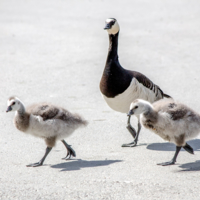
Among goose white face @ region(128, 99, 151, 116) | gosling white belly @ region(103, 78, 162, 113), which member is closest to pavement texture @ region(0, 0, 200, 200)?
gosling white belly @ region(103, 78, 162, 113)

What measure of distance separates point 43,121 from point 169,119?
1.64 m

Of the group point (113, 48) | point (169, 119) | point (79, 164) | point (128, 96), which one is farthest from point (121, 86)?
point (79, 164)

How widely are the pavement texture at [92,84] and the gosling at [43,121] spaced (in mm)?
392

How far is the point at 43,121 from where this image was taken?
5.55m

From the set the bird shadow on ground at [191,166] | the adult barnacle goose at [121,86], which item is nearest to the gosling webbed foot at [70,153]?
the adult barnacle goose at [121,86]

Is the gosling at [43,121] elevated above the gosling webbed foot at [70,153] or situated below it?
above

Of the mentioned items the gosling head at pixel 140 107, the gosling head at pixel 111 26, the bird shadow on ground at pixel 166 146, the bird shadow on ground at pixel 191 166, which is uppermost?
the gosling head at pixel 111 26

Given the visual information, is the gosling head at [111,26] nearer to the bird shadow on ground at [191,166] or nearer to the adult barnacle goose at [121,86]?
the adult barnacle goose at [121,86]

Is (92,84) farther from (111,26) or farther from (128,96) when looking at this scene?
(128,96)

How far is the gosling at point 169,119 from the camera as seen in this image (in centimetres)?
534

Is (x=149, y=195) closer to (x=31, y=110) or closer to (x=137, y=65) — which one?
(x=31, y=110)

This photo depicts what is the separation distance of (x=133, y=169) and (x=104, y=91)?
63.8 inches

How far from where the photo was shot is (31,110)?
5.66 m

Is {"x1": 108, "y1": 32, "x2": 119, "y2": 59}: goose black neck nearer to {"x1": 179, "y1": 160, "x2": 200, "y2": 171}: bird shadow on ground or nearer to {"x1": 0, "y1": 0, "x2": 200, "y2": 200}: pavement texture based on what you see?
{"x1": 0, "y1": 0, "x2": 200, "y2": 200}: pavement texture
